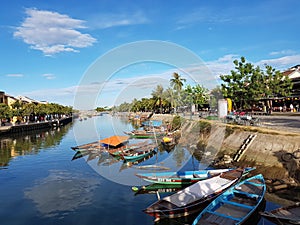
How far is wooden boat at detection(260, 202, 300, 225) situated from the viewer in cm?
1193

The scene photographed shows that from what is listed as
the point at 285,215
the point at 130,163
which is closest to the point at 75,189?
the point at 130,163

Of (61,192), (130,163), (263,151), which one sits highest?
(263,151)

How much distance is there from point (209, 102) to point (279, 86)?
32769 millimetres

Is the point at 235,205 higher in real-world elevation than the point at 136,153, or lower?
lower

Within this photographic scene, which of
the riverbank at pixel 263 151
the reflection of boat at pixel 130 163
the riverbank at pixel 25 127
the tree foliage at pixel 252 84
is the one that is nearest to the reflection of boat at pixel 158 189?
the riverbank at pixel 263 151

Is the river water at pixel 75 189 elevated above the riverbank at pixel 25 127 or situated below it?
below

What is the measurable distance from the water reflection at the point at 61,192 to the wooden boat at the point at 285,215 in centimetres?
1150

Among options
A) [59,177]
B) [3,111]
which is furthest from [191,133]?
[3,111]

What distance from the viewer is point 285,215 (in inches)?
497

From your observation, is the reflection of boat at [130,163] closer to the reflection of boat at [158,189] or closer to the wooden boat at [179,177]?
the reflection of boat at [158,189]

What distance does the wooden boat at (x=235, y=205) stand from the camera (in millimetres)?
12704

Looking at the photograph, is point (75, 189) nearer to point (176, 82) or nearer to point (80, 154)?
point (80, 154)

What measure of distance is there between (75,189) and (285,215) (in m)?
15.4

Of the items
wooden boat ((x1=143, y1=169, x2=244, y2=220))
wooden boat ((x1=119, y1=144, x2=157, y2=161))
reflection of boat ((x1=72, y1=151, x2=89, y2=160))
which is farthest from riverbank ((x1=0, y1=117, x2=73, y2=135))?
wooden boat ((x1=143, y1=169, x2=244, y2=220))
